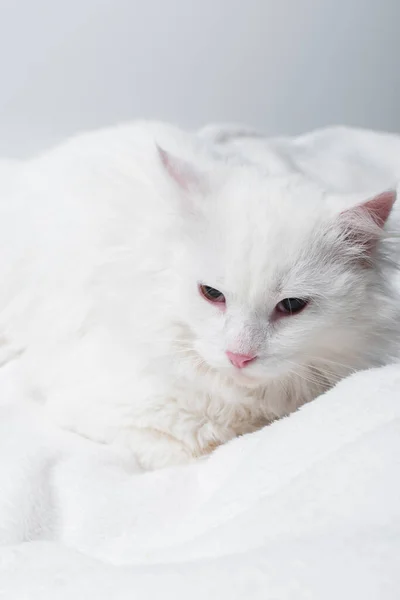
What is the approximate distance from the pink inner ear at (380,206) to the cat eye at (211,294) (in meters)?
0.28

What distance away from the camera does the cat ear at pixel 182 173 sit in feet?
3.90

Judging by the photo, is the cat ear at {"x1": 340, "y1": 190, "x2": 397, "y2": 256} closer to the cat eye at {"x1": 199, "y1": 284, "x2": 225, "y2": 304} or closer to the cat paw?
the cat eye at {"x1": 199, "y1": 284, "x2": 225, "y2": 304}

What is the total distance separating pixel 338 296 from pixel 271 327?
14 centimetres

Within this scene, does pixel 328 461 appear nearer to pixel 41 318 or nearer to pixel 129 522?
Result: pixel 129 522

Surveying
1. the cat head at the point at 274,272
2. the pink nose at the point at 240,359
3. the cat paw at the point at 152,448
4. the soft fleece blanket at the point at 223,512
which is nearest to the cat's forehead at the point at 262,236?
the cat head at the point at 274,272

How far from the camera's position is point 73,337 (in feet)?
4.79

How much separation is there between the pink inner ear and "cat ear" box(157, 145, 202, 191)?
0.29 meters

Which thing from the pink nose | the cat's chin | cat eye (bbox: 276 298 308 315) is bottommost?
the cat's chin

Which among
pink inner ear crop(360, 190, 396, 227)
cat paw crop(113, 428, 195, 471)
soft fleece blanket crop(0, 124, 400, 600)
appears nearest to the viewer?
soft fleece blanket crop(0, 124, 400, 600)

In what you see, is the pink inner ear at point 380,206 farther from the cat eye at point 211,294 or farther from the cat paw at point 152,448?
the cat paw at point 152,448

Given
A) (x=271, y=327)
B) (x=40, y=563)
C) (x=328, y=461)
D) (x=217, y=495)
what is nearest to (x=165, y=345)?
(x=271, y=327)

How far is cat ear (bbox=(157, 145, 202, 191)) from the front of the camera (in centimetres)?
119

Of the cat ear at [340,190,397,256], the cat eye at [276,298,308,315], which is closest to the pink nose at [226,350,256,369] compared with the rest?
the cat eye at [276,298,308,315]

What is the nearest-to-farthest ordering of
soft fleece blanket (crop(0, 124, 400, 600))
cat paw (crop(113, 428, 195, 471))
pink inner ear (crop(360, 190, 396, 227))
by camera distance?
soft fleece blanket (crop(0, 124, 400, 600)), pink inner ear (crop(360, 190, 396, 227)), cat paw (crop(113, 428, 195, 471))
